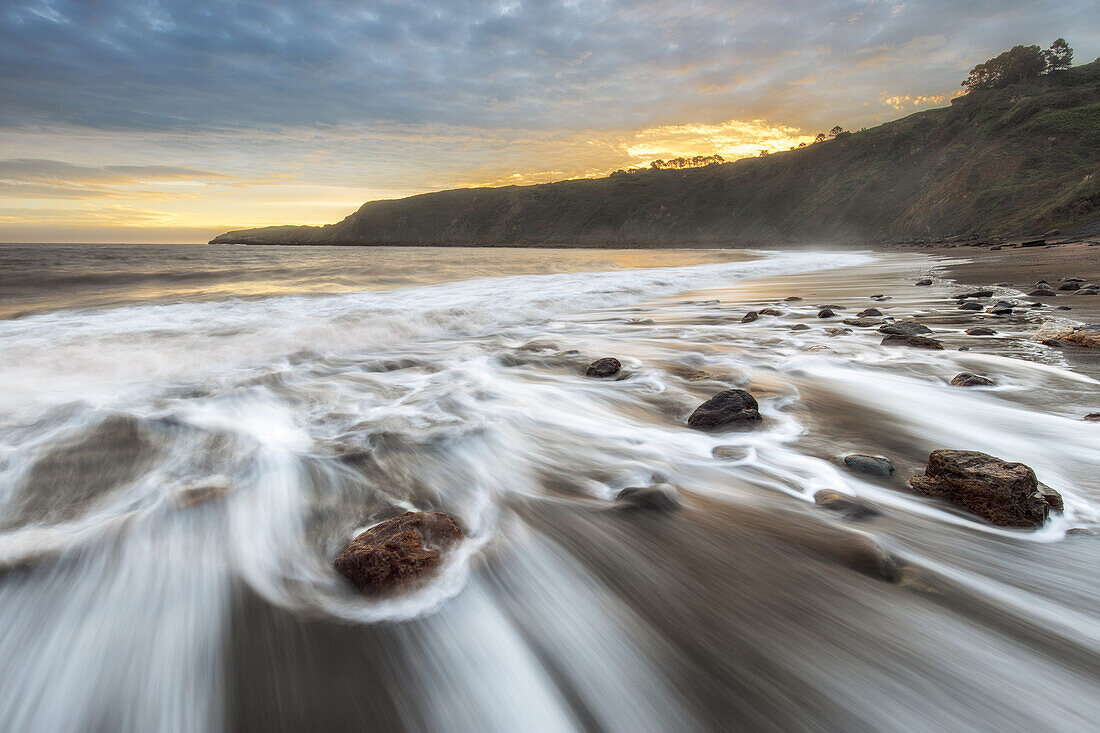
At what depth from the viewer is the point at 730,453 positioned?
2631 mm

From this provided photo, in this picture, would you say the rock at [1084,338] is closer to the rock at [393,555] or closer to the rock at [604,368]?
the rock at [604,368]

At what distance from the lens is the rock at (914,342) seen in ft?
14.5

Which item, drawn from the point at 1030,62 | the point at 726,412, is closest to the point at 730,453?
the point at 726,412

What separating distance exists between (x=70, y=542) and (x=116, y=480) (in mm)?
581

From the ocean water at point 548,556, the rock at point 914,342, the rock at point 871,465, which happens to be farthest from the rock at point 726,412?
the rock at point 914,342

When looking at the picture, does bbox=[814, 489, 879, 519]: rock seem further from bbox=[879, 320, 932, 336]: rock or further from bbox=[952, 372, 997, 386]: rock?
bbox=[879, 320, 932, 336]: rock

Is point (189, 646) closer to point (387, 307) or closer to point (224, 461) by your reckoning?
point (224, 461)

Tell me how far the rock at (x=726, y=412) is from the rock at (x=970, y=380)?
5.35 ft

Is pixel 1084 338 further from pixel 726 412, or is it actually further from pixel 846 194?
pixel 846 194

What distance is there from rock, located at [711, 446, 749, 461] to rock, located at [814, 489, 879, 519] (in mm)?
474

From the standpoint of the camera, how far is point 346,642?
142 cm

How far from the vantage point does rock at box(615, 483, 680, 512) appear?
212 centimetres

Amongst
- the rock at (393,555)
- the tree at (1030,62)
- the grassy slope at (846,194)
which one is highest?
the tree at (1030,62)

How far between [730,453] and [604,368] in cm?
181
